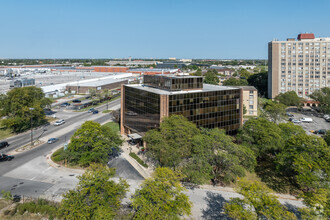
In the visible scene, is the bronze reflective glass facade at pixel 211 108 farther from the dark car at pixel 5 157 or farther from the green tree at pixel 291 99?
the green tree at pixel 291 99

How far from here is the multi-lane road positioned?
4404 cm

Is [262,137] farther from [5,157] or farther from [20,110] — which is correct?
[20,110]

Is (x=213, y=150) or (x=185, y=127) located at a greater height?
(x=185, y=127)

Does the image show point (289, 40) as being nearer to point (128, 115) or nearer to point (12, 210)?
point (128, 115)

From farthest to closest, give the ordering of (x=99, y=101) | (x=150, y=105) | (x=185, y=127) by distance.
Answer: (x=99, y=101) → (x=150, y=105) → (x=185, y=127)

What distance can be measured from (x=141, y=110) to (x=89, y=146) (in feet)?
47.4

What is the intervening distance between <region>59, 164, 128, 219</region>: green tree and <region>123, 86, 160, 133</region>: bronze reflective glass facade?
70.9ft

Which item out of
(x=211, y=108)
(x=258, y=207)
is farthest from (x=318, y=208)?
(x=211, y=108)

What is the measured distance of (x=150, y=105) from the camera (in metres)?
47.9

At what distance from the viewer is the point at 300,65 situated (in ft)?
359

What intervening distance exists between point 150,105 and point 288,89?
90.0 meters

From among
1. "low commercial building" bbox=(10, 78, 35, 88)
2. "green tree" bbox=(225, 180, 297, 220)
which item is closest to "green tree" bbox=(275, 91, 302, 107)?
"green tree" bbox=(225, 180, 297, 220)

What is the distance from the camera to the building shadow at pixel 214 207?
28406 millimetres

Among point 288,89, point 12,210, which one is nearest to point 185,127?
point 12,210
